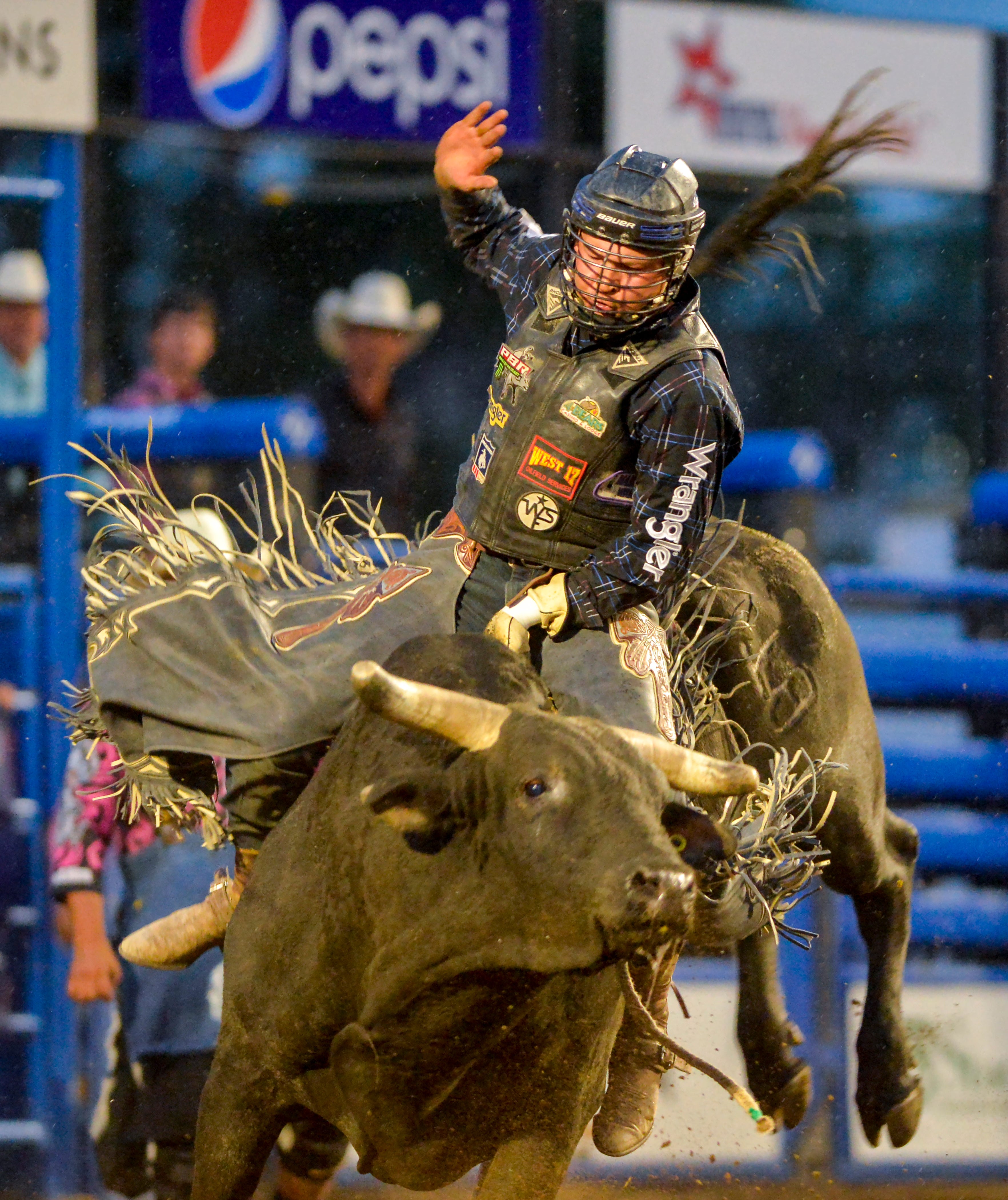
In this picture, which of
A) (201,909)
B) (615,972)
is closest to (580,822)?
(615,972)

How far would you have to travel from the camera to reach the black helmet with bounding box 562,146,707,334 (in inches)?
151

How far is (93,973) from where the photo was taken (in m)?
5.86

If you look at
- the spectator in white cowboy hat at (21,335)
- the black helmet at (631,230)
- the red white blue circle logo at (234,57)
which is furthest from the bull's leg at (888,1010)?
the red white blue circle logo at (234,57)

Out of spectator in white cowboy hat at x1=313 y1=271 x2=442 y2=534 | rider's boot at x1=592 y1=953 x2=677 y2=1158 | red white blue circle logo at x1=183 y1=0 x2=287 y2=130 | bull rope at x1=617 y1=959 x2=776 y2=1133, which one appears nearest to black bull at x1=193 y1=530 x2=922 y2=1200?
bull rope at x1=617 y1=959 x2=776 y2=1133

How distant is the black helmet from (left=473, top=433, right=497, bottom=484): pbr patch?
0.39 metres

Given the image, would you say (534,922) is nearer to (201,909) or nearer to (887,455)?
(201,909)

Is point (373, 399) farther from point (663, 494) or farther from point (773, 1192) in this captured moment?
point (663, 494)

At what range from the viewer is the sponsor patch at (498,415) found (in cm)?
421

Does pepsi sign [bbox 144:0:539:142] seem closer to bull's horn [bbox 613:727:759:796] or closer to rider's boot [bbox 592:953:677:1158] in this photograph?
rider's boot [bbox 592:953:677:1158]

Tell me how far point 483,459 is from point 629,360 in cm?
47

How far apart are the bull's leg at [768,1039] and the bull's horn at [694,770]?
234 cm

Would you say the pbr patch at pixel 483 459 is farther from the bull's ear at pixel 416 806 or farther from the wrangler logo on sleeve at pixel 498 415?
the bull's ear at pixel 416 806

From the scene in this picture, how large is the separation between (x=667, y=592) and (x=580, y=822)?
1.35m

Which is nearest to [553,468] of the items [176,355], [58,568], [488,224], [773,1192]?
[488,224]
